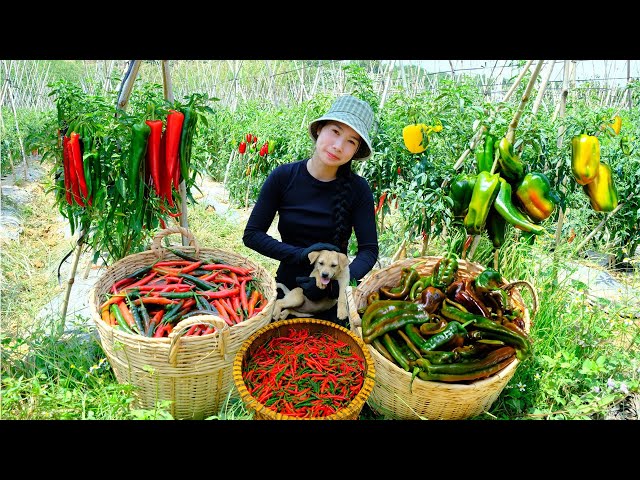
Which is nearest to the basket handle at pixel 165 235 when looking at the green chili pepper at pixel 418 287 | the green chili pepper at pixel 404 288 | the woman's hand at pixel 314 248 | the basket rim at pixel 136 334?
the basket rim at pixel 136 334

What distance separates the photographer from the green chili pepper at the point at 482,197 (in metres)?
2.34

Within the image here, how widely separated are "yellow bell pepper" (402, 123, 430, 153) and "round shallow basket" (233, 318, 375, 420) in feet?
4.32

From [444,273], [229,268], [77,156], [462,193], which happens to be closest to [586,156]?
[462,193]

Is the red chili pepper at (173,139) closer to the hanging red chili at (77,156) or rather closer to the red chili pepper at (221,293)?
the hanging red chili at (77,156)

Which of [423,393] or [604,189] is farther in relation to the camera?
[604,189]

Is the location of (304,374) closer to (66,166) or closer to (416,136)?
(66,166)

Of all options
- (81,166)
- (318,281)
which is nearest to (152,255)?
(81,166)

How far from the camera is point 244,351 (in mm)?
1825

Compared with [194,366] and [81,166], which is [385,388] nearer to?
[194,366]

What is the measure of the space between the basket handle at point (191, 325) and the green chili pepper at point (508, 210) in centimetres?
151

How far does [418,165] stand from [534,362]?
4.49 ft

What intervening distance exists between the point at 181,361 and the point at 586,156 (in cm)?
227

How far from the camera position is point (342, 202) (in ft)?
7.82

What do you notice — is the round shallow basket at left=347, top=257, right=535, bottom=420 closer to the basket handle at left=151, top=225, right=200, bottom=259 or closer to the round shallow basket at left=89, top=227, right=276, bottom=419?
the round shallow basket at left=89, top=227, right=276, bottom=419
